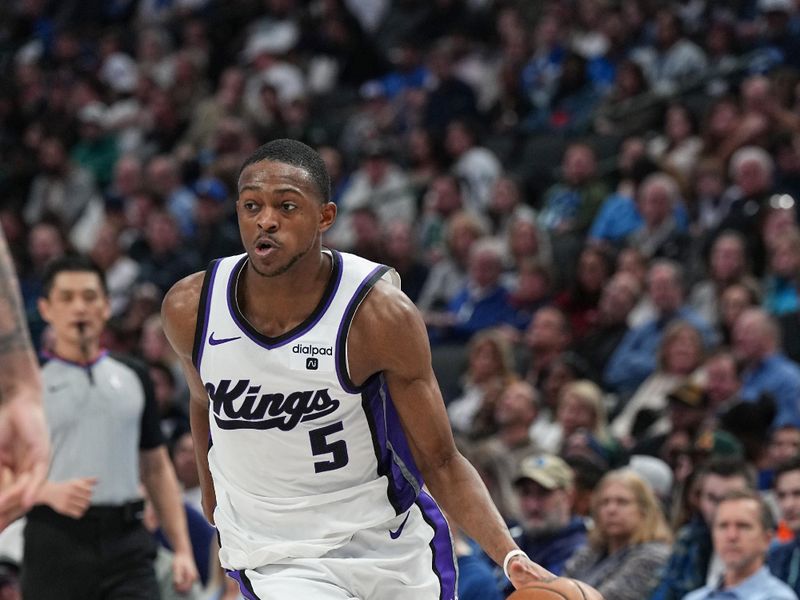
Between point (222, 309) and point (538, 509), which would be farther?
point (538, 509)

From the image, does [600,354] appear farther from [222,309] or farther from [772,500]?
[222,309]

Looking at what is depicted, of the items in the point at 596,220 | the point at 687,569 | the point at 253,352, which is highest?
the point at 253,352

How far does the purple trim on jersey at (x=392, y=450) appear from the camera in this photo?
4.46 m

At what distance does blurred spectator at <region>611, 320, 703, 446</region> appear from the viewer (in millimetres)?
9375

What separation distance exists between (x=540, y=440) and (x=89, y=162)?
27.4 feet

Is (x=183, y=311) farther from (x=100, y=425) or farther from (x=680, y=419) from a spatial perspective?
(x=680, y=419)

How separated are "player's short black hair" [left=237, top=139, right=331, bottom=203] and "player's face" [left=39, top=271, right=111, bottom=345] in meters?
2.14

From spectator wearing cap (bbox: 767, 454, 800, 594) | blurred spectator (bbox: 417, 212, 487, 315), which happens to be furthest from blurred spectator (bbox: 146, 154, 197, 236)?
spectator wearing cap (bbox: 767, 454, 800, 594)

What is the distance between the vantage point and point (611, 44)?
1396cm

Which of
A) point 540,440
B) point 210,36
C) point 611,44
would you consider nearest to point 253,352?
point 540,440

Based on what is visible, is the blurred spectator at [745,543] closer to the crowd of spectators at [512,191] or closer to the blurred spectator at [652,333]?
the crowd of spectators at [512,191]

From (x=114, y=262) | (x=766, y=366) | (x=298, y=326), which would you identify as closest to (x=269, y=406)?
(x=298, y=326)

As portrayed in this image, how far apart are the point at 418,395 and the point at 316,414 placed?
0.30 meters

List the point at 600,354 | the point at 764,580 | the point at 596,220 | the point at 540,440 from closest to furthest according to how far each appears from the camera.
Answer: the point at 764,580 → the point at 540,440 → the point at 600,354 → the point at 596,220
